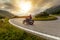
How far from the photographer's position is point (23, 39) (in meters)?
6.74

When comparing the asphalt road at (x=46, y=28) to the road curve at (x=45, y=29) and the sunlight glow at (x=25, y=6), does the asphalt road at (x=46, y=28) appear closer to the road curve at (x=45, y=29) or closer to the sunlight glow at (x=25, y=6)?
the road curve at (x=45, y=29)

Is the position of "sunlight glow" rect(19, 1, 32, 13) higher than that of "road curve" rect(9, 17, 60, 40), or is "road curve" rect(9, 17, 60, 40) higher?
"sunlight glow" rect(19, 1, 32, 13)

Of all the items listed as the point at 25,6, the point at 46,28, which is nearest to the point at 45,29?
the point at 46,28

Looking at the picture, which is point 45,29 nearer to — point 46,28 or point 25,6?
point 46,28

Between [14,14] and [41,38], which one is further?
[14,14]

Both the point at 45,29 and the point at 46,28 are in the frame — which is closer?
the point at 45,29

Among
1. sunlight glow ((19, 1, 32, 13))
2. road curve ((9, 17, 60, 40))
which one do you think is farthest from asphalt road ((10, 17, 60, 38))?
sunlight glow ((19, 1, 32, 13))

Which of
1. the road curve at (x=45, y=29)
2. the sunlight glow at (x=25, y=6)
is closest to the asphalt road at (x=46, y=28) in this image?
the road curve at (x=45, y=29)

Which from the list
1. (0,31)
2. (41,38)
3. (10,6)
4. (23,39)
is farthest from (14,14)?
(41,38)

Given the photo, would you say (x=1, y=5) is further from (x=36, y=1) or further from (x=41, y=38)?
(x=41, y=38)

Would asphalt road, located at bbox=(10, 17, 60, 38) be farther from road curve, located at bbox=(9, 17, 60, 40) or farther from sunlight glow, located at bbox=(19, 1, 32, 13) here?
sunlight glow, located at bbox=(19, 1, 32, 13)

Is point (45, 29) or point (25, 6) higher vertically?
point (25, 6)

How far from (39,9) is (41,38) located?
3.20 meters

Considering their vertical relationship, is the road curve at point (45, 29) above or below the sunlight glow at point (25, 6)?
below
